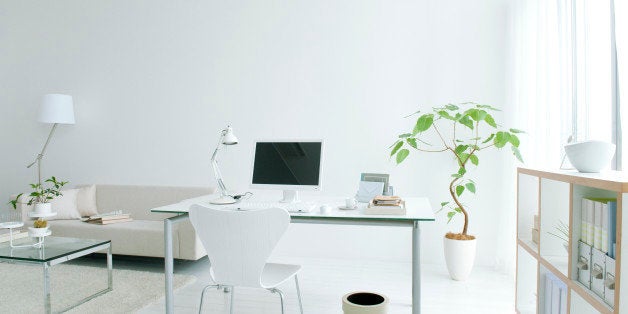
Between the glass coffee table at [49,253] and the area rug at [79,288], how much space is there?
0.38 ft

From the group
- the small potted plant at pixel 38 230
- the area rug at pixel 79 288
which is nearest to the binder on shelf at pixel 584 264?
the area rug at pixel 79 288

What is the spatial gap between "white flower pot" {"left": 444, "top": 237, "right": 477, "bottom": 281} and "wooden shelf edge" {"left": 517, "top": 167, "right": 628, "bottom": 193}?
3.51 ft

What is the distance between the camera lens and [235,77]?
163 inches

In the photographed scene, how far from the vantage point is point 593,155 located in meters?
1.74

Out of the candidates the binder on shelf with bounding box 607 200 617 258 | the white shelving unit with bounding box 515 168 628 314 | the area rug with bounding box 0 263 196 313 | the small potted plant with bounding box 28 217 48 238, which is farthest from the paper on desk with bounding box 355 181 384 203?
the small potted plant with bounding box 28 217 48 238

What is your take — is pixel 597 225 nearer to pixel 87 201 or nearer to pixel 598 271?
pixel 598 271

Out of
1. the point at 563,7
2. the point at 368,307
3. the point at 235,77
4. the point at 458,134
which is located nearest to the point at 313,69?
the point at 235,77

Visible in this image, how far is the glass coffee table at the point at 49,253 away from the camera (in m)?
2.55

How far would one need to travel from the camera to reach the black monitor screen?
105 inches

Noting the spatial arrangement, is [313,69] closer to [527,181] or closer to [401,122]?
[401,122]

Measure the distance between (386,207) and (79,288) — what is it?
232 centimetres

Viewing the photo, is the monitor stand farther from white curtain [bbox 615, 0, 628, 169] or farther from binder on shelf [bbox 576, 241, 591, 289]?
white curtain [bbox 615, 0, 628, 169]

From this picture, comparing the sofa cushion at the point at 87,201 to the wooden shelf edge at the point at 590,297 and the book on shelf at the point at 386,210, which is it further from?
the wooden shelf edge at the point at 590,297

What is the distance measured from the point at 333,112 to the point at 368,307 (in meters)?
2.23
